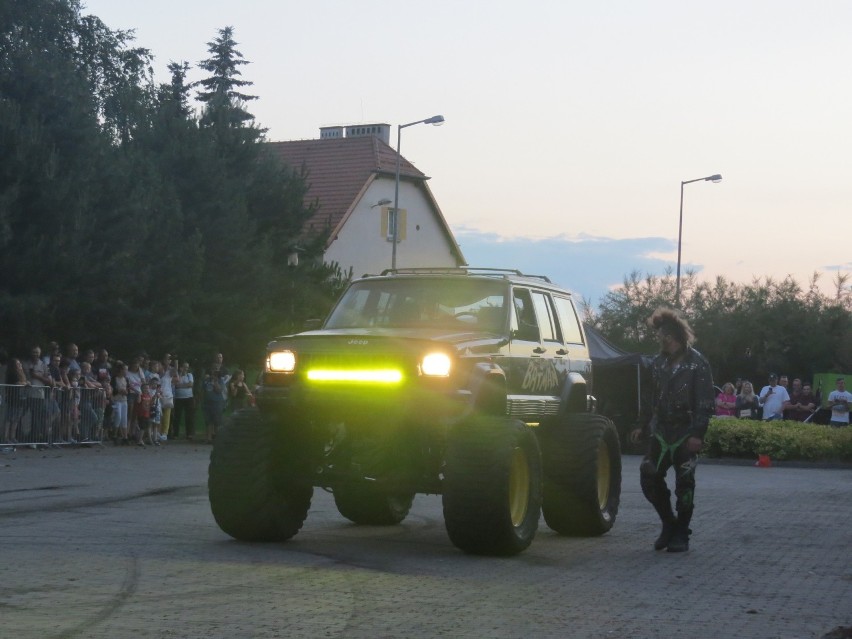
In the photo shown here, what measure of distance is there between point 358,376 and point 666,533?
113 inches

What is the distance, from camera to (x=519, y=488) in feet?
38.2

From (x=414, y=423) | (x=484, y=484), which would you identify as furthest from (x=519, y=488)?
(x=414, y=423)

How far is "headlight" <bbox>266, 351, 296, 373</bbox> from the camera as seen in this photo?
1174 cm

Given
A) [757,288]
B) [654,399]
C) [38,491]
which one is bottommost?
[38,491]

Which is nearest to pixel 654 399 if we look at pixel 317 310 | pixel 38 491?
pixel 38 491

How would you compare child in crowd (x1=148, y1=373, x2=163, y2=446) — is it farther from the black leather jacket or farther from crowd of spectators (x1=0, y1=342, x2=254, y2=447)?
the black leather jacket

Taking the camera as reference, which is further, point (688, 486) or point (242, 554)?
point (688, 486)

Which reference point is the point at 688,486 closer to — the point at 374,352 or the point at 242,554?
the point at 374,352

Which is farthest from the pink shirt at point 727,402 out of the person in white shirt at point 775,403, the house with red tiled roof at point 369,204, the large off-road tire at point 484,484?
the house with red tiled roof at point 369,204

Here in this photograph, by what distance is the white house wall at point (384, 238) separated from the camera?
61938 mm

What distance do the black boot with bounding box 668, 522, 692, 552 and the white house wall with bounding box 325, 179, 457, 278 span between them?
47555 millimetres

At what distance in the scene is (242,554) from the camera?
36.2ft

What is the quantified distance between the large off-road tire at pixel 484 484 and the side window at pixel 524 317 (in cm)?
151

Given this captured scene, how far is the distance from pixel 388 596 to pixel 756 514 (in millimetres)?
7878
